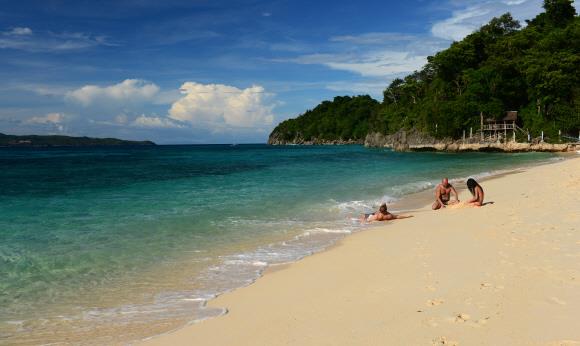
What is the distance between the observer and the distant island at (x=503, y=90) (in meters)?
62.2

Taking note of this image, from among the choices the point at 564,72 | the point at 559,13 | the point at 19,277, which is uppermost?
the point at 559,13

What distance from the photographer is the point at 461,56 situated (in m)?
82.0

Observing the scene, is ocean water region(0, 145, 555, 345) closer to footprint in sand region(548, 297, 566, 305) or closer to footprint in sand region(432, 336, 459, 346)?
footprint in sand region(432, 336, 459, 346)

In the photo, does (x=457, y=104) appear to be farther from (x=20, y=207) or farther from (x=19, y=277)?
(x=19, y=277)

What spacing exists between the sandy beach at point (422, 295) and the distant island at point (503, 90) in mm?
59471

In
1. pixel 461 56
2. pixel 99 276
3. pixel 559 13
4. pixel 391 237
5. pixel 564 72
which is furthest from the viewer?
pixel 559 13

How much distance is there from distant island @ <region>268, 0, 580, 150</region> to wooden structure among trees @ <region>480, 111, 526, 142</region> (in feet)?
0.44

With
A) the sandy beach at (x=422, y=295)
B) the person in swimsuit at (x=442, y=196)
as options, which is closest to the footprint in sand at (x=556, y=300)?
the sandy beach at (x=422, y=295)

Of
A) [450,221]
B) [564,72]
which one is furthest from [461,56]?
[450,221]

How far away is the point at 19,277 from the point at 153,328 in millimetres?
4510

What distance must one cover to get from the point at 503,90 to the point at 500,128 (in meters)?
7.46

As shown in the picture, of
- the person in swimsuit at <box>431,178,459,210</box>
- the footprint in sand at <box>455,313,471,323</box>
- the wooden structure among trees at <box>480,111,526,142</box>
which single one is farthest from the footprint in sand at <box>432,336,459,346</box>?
the wooden structure among trees at <box>480,111,526,142</box>

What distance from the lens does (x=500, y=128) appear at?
65.9m

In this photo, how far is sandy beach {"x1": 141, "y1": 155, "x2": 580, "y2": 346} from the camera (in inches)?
188
